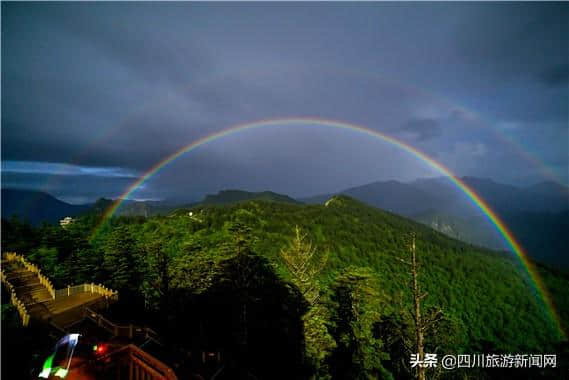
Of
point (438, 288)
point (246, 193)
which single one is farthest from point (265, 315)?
point (246, 193)

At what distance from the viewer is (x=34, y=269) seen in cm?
2264

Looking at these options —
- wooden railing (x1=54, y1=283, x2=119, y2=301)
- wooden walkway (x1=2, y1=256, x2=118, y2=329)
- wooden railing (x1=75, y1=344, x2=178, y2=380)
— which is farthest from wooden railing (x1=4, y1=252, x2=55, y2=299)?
→ wooden railing (x1=75, y1=344, x2=178, y2=380)

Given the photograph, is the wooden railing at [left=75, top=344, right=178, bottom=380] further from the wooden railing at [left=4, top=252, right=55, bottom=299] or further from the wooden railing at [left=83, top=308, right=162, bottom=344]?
the wooden railing at [left=4, top=252, right=55, bottom=299]

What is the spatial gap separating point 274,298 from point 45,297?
629 inches

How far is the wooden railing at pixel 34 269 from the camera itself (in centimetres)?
1948

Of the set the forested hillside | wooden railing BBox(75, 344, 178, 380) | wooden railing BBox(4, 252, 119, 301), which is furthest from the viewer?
wooden railing BBox(4, 252, 119, 301)

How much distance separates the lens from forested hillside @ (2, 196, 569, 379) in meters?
16.2

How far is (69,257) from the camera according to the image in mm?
25281

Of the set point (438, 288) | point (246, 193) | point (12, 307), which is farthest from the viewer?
point (246, 193)

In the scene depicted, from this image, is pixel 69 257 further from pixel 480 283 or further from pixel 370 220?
pixel 480 283

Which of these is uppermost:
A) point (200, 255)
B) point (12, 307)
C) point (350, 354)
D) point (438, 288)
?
point (200, 255)

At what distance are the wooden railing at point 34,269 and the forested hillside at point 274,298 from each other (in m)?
0.84

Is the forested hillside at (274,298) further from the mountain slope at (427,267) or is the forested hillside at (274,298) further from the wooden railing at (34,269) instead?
the wooden railing at (34,269)

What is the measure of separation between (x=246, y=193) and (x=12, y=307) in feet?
335
